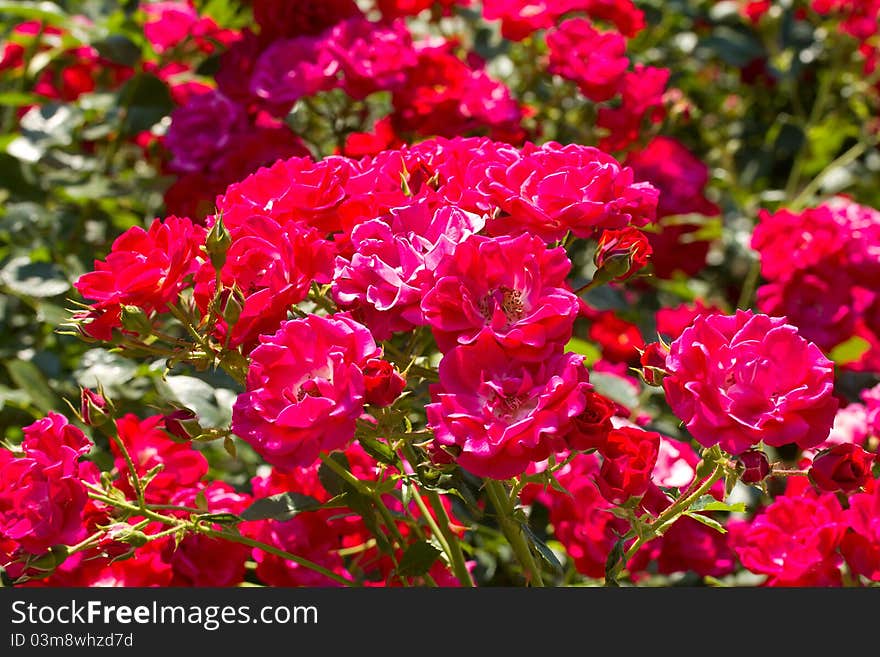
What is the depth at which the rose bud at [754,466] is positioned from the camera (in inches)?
37.9

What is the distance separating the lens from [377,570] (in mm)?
1495

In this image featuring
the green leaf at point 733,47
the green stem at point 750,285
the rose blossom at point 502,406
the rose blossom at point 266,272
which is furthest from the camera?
the green leaf at point 733,47

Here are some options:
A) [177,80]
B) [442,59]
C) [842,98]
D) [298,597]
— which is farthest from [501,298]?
[842,98]

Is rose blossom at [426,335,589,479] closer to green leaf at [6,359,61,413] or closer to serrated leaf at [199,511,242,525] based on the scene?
serrated leaf at [199,511,242,525]

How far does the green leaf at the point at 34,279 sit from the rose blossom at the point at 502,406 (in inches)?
39.3

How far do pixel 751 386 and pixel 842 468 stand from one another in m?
0.15

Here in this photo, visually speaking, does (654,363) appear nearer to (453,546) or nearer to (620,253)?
(620,253)

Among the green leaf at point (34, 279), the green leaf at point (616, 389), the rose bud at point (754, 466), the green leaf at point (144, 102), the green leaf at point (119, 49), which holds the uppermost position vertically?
the rose bud at point (754, 466)

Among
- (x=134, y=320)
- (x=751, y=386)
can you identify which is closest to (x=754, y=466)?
(x=751, y=386)

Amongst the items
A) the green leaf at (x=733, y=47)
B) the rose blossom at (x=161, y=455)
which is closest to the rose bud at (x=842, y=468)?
the rose blossom at (x=161, y=455)

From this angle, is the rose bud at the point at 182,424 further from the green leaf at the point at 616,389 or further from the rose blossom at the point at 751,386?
the green leaf at the point at 616,389

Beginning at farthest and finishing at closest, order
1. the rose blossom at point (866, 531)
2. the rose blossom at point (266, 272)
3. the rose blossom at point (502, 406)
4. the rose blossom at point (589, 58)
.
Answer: the rose blossom at point (589, 58) < the rose blossom at point (866, 531) < the rose blossom at point (266, 272) < the rose blossom at point (502, 406)

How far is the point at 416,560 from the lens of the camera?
47.0 inches

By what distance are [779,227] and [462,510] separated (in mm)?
A: 743
